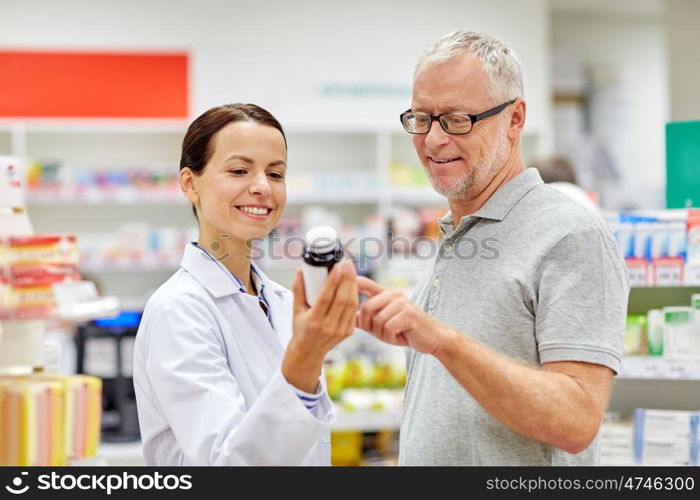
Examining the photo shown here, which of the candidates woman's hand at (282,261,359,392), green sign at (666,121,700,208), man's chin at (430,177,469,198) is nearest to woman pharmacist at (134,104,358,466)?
woman's hand at (282,261,359,392)

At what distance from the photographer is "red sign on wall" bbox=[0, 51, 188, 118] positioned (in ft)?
21.4

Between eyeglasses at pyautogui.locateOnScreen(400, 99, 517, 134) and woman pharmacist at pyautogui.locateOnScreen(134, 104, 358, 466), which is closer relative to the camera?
woman pharmacist at pyautogui.locateOnScreen(134, 104, 358, 466)

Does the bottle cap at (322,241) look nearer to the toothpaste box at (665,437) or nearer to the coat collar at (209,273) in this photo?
the coat collar at (209,273)

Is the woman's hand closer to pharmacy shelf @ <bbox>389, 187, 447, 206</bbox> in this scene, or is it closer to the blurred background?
the blurred background

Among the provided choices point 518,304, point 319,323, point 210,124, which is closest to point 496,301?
point 518,304

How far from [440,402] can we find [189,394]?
0.57 metres

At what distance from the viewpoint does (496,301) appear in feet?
6.05

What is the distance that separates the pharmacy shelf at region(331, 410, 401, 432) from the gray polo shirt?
3.29m

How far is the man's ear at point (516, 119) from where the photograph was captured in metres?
2.00

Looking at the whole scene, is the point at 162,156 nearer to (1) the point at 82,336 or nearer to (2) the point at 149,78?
(2) the point at 149,78

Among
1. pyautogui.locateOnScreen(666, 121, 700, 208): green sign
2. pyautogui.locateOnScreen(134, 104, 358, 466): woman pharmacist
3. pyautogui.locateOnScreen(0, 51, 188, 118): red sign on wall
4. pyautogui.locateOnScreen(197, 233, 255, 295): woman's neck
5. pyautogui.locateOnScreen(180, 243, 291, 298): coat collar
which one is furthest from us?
pyautogui.locateOnScreen(0, 51, 188, 118): red sign on wall

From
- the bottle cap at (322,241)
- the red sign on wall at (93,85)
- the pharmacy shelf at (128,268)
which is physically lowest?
the pharmacy shelf at (128,268)

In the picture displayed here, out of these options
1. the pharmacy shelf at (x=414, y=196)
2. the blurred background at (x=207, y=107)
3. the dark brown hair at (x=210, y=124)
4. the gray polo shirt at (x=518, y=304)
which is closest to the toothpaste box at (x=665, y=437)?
the gray polo shirt at (x=518, y=304)

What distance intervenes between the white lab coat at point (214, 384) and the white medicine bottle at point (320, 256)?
20 cm
